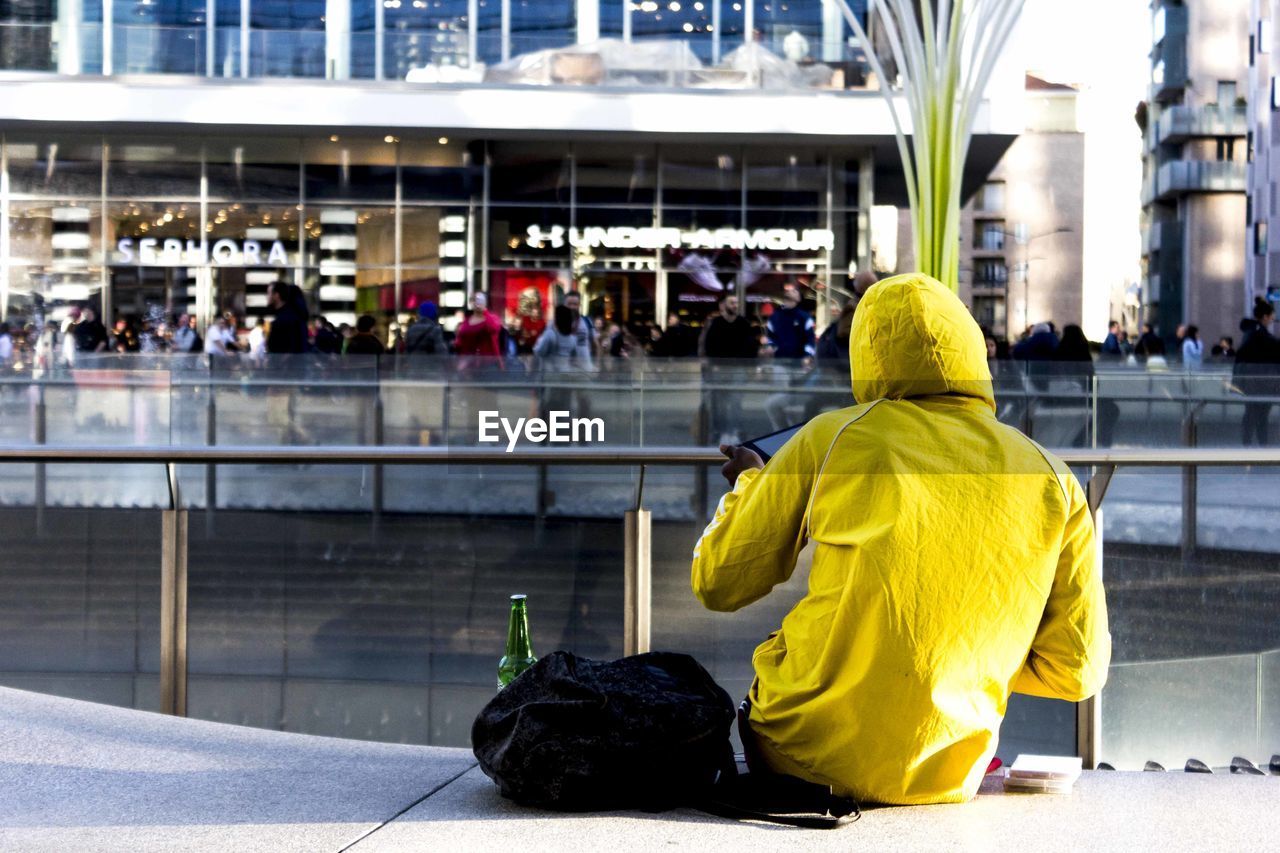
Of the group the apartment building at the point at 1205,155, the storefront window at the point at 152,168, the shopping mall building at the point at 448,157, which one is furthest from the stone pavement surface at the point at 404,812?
the apartment building at the point at 1205,155

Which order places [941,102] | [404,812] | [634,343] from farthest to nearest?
[634,343] < [941,102] < [404,812]

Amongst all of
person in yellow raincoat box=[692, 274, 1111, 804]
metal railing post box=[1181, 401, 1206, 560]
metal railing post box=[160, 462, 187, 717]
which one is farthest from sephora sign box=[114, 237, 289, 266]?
person in yellow raincoat box=[692, 274, 1111, 804]

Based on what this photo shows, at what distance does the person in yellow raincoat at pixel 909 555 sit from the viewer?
3453mm

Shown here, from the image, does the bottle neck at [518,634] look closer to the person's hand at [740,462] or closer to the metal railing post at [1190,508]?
the person's hand at [740,462]

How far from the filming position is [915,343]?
3441 mm

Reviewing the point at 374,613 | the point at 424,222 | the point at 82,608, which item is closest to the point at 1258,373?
the point at 374,613

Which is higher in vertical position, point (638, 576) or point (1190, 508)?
point (1190, 508)

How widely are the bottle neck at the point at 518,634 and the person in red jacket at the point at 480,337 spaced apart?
545 inches

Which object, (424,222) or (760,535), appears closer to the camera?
(760,535)

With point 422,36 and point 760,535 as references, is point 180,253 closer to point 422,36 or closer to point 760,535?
point 422,36

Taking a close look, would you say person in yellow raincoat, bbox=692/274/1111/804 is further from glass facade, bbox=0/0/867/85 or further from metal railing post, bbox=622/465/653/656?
glass facade, bbox=0/0/867/85

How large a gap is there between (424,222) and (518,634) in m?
26.1

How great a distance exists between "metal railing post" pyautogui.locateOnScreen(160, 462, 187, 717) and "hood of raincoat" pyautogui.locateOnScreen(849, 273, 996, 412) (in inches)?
120

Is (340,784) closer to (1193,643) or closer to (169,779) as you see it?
(169,779)
